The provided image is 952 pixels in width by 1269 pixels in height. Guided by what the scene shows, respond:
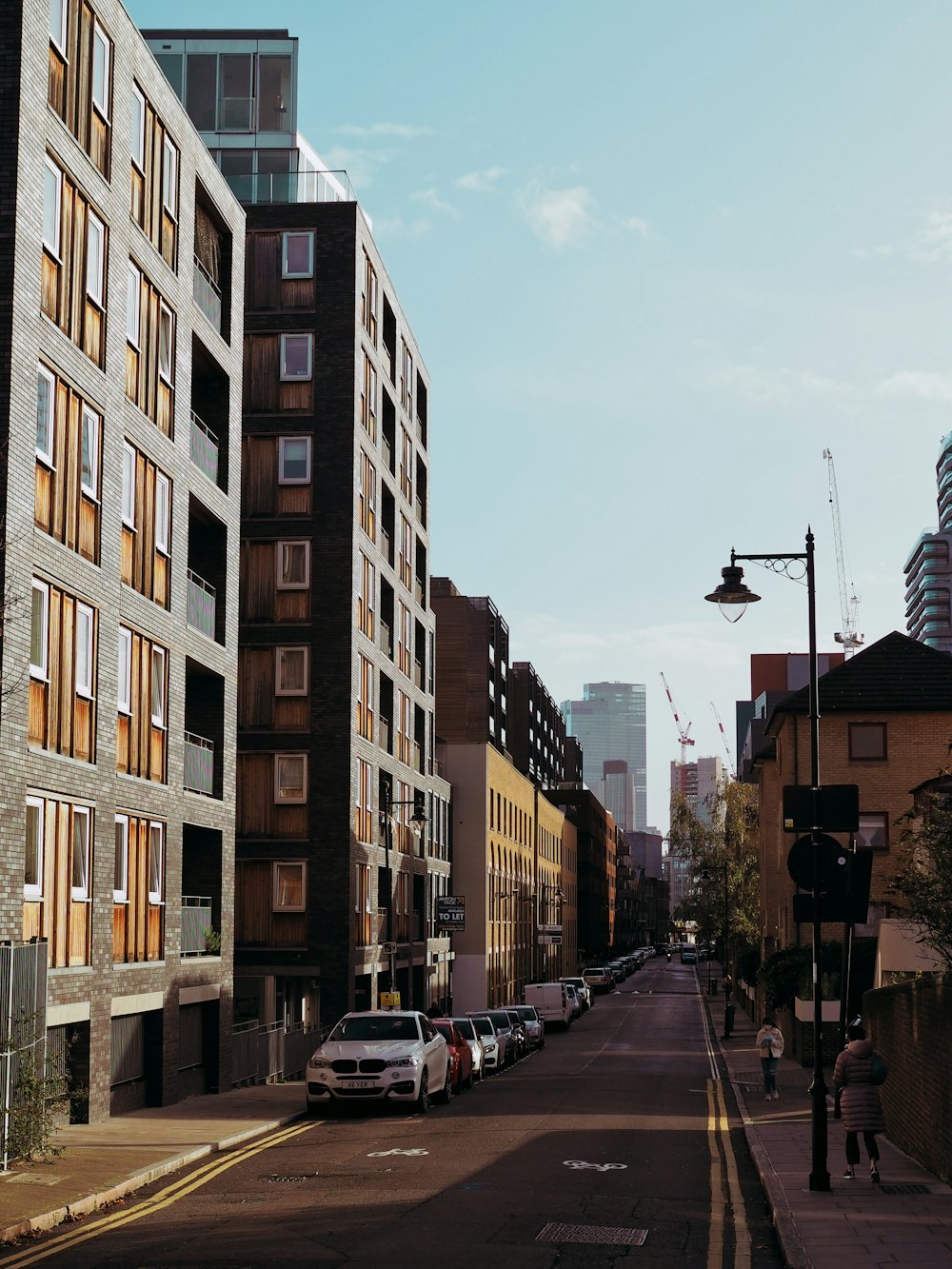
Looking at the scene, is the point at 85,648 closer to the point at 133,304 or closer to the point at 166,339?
the point at 133,304

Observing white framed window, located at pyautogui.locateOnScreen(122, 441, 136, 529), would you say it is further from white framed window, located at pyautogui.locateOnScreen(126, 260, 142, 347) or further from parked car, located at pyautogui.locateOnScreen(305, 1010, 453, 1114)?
parked car, located at pyautogui.locateOnScreen(305, 1010, 453, 1114)

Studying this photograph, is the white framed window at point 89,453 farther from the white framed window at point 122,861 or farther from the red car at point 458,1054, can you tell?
the red car at point 458,1054

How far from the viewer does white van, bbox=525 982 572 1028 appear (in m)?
63.4

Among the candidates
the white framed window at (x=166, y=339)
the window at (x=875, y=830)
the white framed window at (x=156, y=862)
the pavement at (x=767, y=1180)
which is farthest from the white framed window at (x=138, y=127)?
the window at (x=875, y=830)

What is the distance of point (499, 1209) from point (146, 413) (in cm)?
1714

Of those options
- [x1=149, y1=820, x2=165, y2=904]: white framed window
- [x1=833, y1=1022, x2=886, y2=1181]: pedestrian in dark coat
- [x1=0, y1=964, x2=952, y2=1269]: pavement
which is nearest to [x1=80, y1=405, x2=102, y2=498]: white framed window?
[x1=149, y1=820, x2=165, y2=904]: white framed window

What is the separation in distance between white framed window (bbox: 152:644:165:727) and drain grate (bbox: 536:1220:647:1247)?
15625 mm

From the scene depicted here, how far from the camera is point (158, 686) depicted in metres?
28.6

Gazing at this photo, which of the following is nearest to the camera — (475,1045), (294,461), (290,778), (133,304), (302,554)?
(133,304)

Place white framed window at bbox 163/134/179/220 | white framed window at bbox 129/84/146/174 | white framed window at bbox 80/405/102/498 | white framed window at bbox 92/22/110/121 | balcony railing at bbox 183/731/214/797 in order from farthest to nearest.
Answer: balcony railing at bbox 183/731/214/797 < white framed window at bbox 163/134/179/220 < white framed window at bbox 129/84/146/174 < white framed window at bbox 92/22/110/121 < white framed window at bbox 80/405/102/498

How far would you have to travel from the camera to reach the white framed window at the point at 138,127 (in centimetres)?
2741

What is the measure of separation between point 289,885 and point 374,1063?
1961 cm

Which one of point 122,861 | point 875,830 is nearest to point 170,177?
point 122,861

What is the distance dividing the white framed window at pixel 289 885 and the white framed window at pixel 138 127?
22.7 metres
